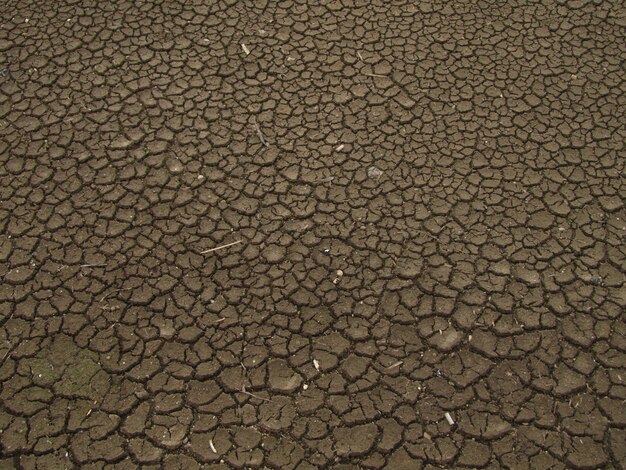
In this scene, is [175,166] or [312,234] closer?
[312,234]

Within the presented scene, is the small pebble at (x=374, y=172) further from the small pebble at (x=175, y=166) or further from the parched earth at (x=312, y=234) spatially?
the small pebble at (x=175, y=166)

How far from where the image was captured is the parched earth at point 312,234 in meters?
2.61

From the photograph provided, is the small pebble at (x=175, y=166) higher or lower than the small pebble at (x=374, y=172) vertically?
lower

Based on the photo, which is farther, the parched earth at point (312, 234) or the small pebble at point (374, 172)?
the small pebble at point (374, 172)

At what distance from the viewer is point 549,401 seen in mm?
2654

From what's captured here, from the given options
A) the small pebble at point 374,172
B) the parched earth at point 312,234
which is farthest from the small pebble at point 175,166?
the small pebble at point 374,172

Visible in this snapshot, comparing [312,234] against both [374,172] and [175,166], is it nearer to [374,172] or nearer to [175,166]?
[374,172]

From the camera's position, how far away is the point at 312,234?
3186 millimetres

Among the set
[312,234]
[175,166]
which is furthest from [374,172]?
[175,166]

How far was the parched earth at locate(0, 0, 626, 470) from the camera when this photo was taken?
2613 mm

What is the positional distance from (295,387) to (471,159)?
156 centimetres

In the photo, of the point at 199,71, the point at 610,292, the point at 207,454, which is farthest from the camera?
the point at 199,71

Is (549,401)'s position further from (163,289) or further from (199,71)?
(199,71)

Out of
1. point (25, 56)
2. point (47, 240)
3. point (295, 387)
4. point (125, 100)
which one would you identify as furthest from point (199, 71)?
point (295, 387)
